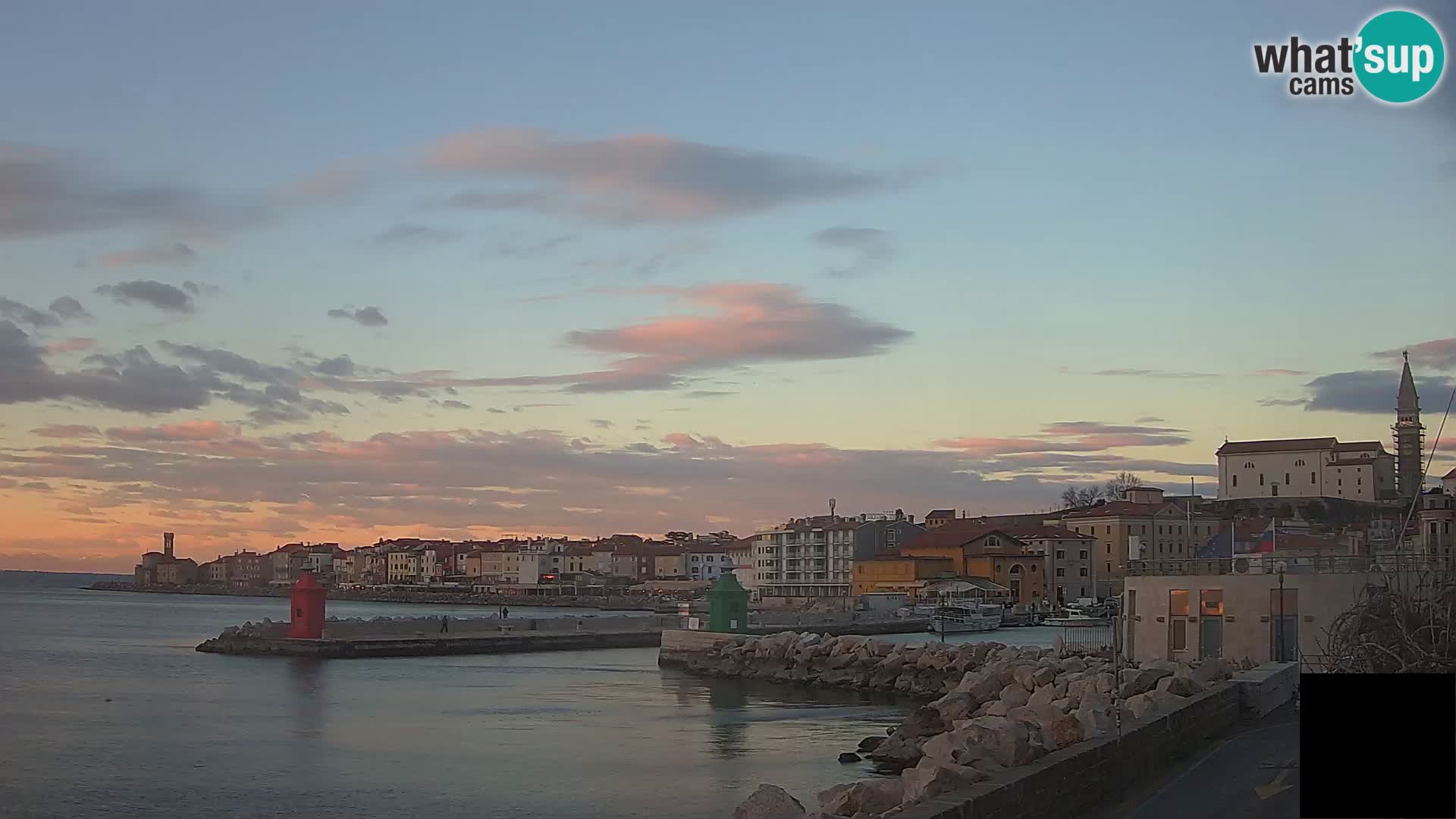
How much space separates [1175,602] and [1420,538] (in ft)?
16.8

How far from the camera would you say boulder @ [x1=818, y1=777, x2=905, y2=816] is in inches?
522

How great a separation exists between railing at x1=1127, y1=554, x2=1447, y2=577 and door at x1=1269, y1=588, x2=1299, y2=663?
2.09ft

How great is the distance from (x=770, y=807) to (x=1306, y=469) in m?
113

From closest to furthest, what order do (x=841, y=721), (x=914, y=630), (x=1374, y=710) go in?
1. (x=1374, y=710)
2. (x=841, y=721)
3. (x=914, y=630)

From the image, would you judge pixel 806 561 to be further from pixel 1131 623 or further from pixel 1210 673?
pixel 1210 673

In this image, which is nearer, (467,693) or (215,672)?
(467,693)

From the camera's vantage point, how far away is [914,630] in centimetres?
7400

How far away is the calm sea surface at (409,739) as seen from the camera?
2097cm

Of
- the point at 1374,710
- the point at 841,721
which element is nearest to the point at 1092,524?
the point at 841,721

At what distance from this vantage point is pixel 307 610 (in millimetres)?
55781

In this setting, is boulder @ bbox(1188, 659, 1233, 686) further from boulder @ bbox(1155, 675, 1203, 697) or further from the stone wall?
the stone wall

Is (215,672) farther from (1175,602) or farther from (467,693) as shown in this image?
(1175,602)

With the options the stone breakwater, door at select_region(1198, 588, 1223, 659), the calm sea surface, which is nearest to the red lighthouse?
the calm sea surface

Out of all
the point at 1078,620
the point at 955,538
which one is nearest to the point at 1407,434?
the point at 1078,620
